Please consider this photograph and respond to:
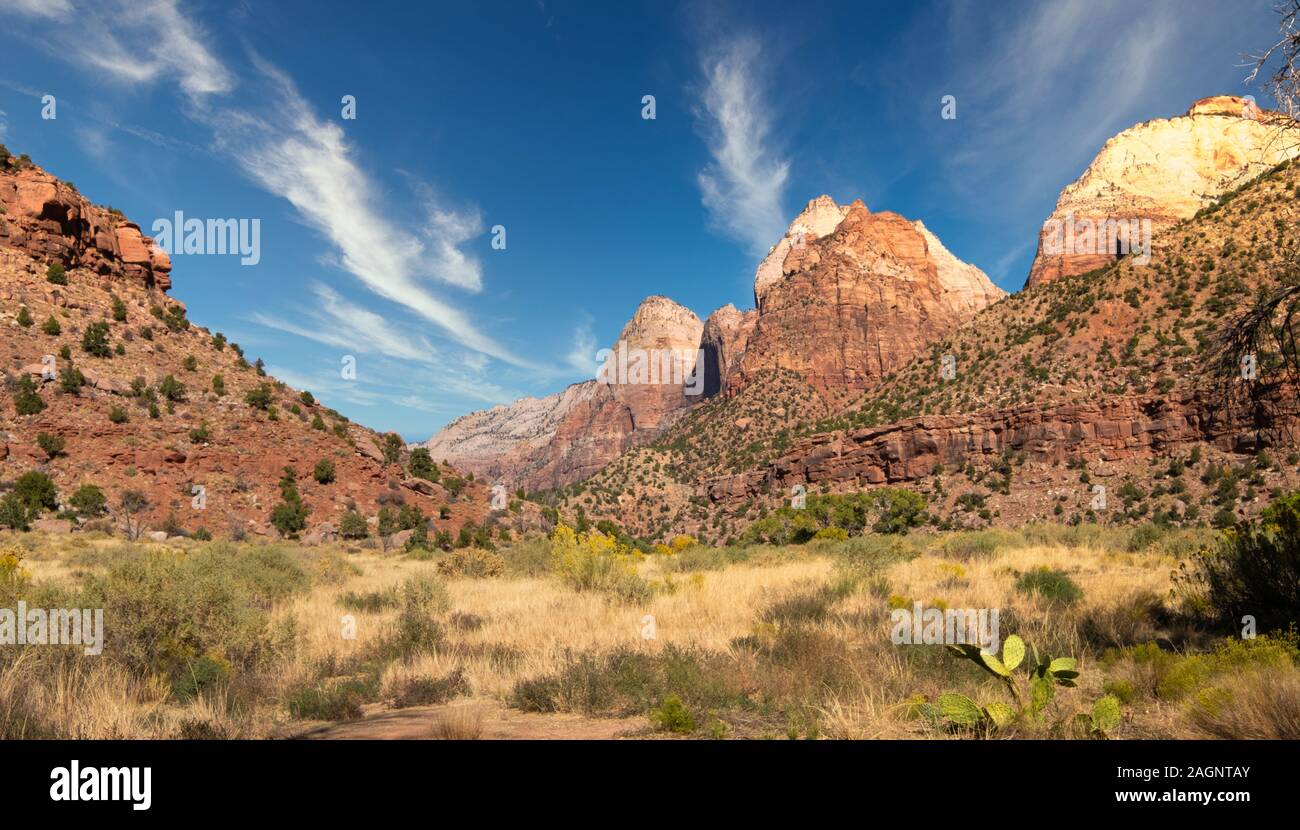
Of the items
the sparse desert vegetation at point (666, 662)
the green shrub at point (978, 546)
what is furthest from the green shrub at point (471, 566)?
the green shrub at point (978, 546)

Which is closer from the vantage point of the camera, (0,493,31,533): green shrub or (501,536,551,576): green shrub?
(501,536,551,576): green shrub

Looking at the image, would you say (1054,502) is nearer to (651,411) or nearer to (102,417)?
(102,417)

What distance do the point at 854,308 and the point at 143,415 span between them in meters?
104

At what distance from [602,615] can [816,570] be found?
24.0 ft

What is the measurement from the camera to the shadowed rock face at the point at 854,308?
102875 millimetres

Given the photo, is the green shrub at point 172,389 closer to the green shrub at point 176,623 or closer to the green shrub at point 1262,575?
the green shrub at point 176,623

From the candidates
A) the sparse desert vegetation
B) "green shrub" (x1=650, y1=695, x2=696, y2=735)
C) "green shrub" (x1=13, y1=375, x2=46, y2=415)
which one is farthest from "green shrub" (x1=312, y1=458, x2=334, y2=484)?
"green shrub" (x1=650, y1=695, x2=696, y2=735)

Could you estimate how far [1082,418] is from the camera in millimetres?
40406

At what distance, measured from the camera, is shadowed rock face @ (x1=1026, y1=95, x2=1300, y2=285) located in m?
84.1

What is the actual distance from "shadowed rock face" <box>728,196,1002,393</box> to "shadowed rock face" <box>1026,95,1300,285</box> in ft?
81.0

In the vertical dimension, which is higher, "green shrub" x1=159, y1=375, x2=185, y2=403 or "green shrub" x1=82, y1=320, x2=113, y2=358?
"green shrub" x1=82, y1=320, x2=113, y2=358

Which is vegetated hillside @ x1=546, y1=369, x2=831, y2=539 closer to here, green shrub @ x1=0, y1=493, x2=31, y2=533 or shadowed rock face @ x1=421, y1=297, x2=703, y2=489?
green shrub @ x1=0, y1=493, x2=31, y2=533
